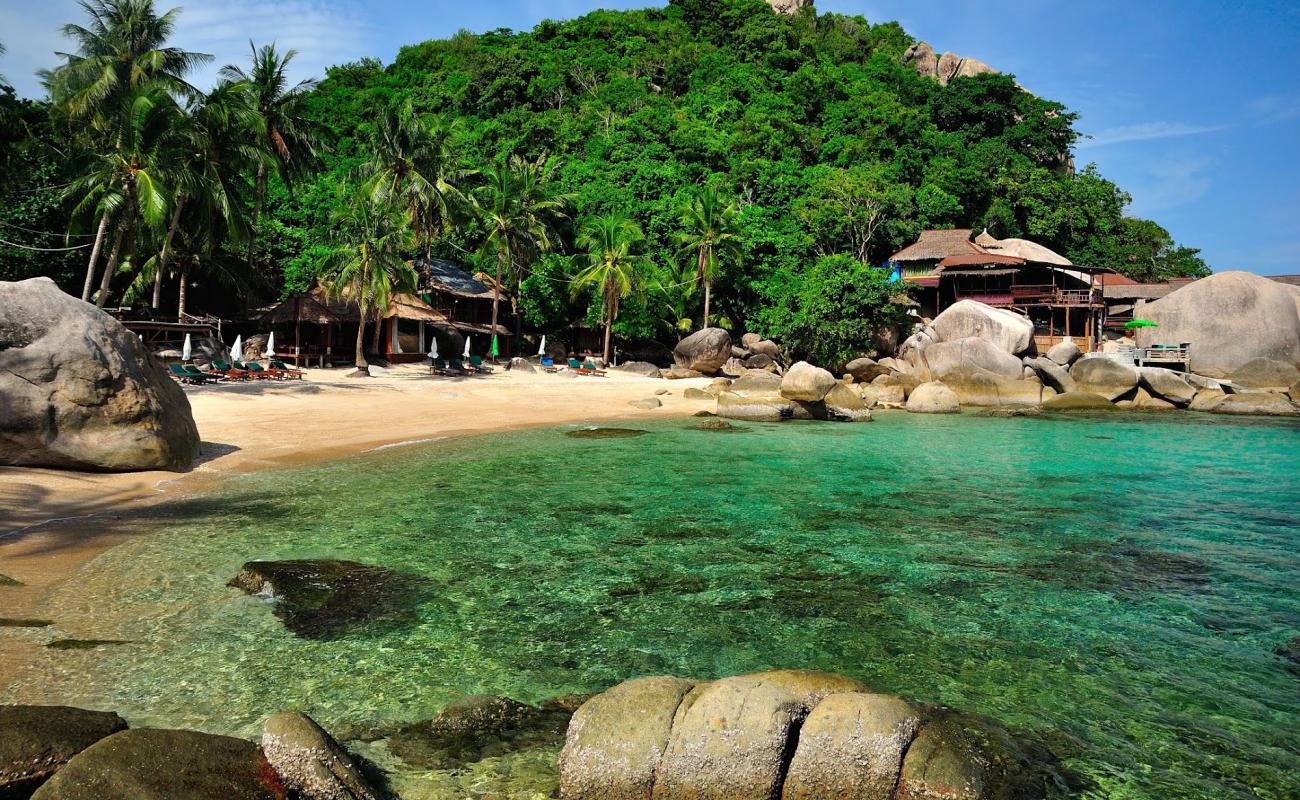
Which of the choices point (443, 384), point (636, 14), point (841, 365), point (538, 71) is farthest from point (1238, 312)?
point (636, 14)

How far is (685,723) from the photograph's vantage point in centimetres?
359

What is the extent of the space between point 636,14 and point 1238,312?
52.3 meters

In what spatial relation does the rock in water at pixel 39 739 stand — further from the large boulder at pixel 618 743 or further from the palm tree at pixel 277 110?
the palm tree at pixel 277 110

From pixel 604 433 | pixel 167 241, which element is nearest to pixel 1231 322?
pixel 604 433

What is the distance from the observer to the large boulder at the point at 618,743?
3.47 m

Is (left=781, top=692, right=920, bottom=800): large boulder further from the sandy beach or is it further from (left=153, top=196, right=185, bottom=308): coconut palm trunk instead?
(left=153, top=196, right=185, bottom=308): coconut palm trunk

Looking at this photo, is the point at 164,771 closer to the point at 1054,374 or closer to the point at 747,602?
the point at 747,602

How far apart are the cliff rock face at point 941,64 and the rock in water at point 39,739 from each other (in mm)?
75096

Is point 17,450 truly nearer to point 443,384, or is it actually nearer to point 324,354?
point 443,384

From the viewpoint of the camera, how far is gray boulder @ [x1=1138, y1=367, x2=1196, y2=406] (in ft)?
94.2

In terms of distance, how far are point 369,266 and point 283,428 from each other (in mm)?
13673

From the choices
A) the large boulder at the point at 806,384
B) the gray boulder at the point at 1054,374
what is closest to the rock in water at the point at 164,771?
the large boulder at the point at 806,384

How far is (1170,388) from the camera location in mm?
28688

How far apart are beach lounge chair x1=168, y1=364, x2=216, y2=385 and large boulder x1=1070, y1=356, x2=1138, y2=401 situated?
101 ft
